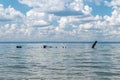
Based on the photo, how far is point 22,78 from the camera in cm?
4047

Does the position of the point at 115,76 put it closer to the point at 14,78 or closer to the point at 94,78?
the point at 94,78

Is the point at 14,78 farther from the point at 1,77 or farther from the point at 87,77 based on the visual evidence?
the point at 87,77

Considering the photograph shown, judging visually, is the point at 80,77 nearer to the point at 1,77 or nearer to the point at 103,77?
the point at 103,77

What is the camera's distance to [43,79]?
39.3 m

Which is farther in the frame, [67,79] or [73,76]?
[73,76]

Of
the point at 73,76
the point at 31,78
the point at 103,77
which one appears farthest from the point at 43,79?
the point at 103,77

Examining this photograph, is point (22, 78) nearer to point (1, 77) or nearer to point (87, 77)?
point (1, 77)

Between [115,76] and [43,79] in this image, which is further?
[115,76]

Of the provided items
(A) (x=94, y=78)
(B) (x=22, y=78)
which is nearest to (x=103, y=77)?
(A) (x=94, y=78)

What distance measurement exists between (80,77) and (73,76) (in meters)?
1.46

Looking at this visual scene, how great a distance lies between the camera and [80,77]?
41.0m

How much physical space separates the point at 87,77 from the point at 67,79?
328cm

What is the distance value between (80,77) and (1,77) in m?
11.1

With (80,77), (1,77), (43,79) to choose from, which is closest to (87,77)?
(80,77)
